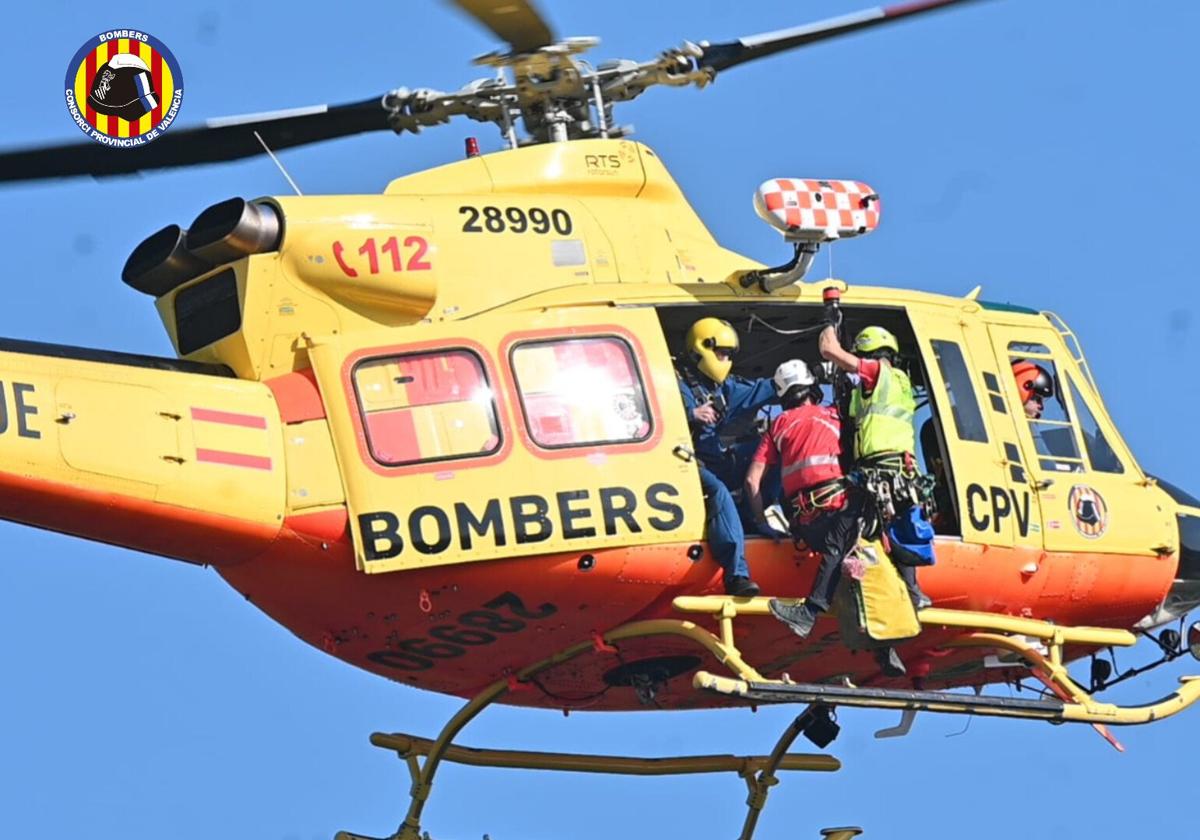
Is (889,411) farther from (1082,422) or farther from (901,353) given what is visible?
(1082,422)

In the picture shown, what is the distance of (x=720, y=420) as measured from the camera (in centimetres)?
1507

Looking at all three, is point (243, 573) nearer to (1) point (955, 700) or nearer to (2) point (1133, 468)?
(1) point (955, 700)

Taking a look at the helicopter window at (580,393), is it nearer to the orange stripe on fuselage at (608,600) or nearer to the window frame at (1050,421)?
the orange stripe on fuselage at (608,600)

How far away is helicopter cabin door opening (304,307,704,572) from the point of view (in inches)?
550

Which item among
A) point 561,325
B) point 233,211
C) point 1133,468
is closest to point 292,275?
point 233,211

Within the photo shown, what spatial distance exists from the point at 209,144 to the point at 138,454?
2423 millimetres

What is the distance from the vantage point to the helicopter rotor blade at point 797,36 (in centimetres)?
1596

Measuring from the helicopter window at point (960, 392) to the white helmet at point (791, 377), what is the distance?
45.4 inches

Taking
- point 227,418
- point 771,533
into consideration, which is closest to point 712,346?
point 771,533

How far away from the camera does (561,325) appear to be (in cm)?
1462

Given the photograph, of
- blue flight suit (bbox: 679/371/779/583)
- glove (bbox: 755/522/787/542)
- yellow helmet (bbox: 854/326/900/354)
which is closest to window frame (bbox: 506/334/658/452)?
blue flight suit (bbox: 679/371/779/583)

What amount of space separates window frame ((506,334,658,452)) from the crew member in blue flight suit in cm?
39

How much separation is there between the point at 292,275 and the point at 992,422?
435 centimetres

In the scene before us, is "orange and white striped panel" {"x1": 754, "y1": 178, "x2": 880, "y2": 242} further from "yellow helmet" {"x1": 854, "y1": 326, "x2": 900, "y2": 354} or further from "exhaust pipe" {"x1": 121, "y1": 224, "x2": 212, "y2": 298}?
"exhaust pipe" {"x1": 121, "y1": 224, "x2": 212, "y2": 298}
